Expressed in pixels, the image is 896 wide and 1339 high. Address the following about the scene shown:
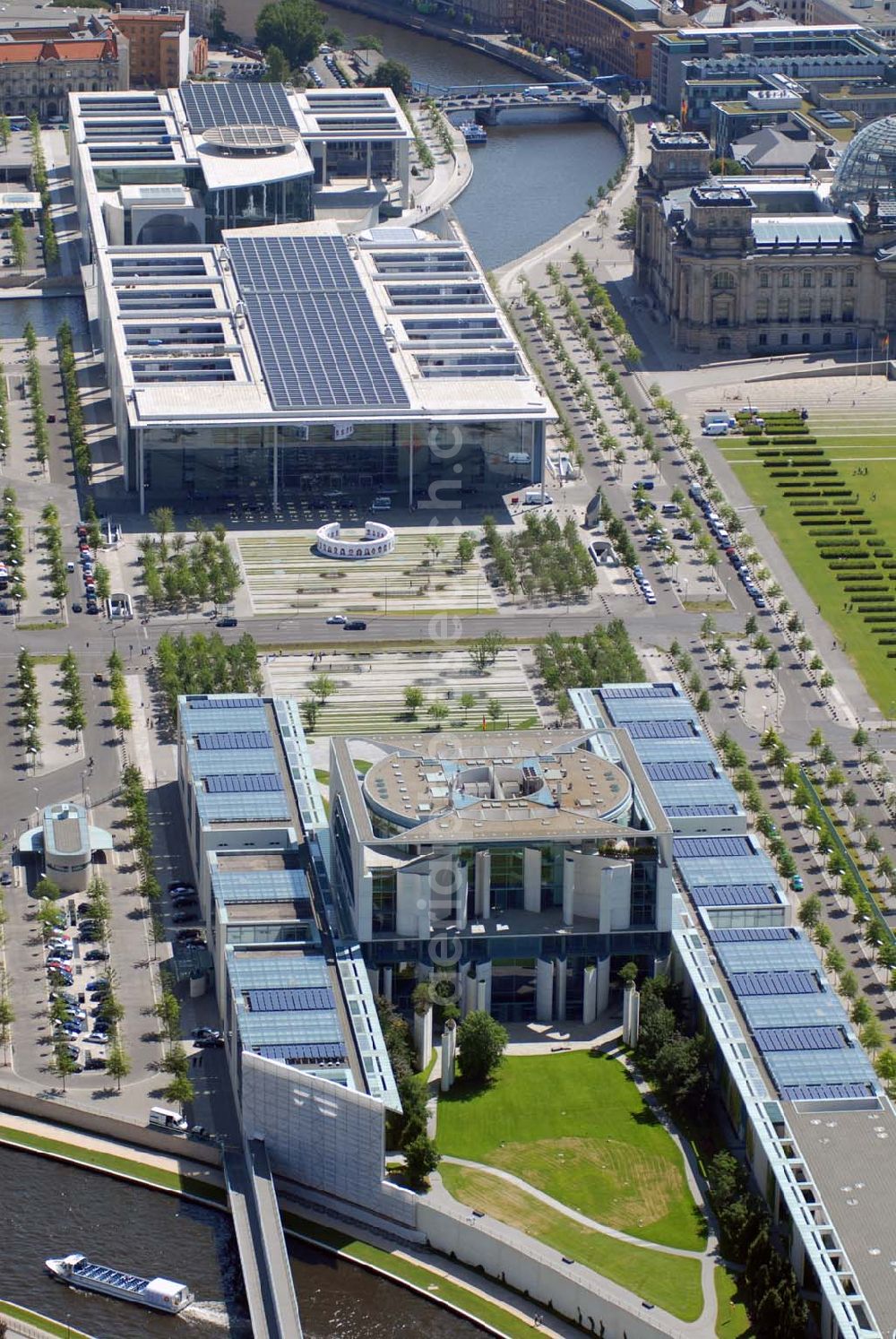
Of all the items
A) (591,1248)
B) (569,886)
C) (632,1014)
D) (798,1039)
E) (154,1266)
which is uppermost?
(569,886)

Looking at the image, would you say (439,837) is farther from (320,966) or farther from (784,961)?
(784,961)

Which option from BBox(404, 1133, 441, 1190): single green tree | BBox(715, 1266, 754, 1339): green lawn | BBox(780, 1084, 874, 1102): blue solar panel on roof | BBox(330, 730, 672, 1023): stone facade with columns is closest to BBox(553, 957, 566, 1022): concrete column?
BBox(330, 730, 672, 1023): stone facade with columns

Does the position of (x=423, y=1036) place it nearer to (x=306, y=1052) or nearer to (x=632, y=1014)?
(x=306, y=1052)

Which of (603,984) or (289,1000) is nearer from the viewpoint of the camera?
(289,1000)

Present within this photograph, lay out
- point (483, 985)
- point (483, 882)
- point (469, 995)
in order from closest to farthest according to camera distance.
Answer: point (483, 985)
point (469, 995)
point (483, 882)

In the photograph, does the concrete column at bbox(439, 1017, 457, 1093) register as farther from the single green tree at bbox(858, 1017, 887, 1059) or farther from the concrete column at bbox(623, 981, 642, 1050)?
the single green tree at bbox(858, 1017, 887, 1059)

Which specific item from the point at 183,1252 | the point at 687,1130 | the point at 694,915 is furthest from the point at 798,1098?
the point at 183,1252

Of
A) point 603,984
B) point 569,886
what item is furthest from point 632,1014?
point 569,886
